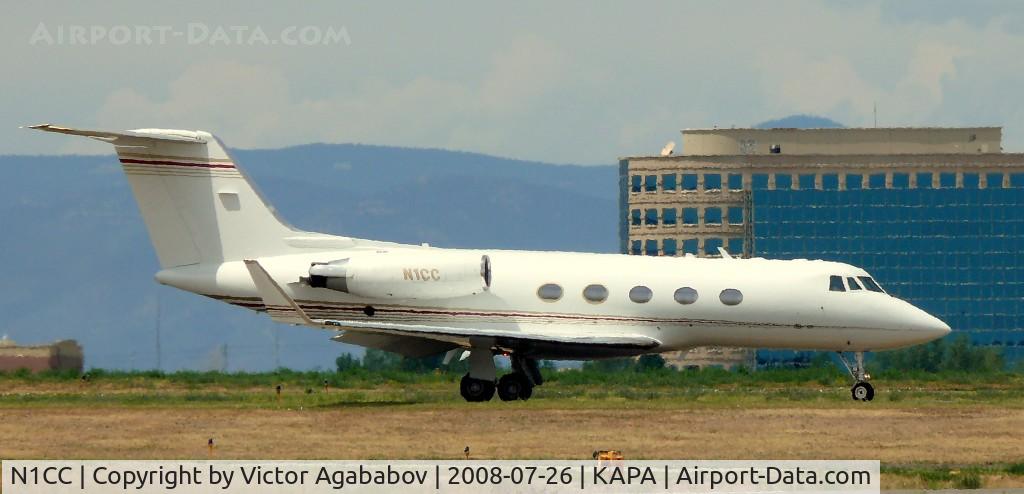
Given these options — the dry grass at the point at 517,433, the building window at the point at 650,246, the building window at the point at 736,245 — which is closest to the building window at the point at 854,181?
the building window at the point at 736,245

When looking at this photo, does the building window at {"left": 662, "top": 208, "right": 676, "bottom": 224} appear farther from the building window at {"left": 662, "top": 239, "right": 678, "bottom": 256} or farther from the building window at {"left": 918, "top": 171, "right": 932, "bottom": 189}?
the building window at {"left": 918, "top": 171, "right": 932, "bottom": 189}

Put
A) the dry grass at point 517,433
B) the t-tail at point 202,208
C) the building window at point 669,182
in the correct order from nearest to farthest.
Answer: the dry grass at point 517,433, the t-tail at point 202,208, the building window at point 669,182

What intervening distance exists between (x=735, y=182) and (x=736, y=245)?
5.16m

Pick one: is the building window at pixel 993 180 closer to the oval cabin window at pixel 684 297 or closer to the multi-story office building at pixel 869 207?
the multi-story office building at pixel 869 207

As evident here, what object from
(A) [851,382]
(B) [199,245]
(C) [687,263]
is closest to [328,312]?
(B) [199,245]

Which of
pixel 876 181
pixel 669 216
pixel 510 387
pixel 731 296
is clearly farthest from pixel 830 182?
pixel 510 387

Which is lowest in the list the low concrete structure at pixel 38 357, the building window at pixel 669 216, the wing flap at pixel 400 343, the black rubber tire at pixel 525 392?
the low concrete structure at pixel 38 357

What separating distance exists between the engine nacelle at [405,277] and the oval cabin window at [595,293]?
80.4 inches

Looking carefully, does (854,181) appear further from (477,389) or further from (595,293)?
(477,389)

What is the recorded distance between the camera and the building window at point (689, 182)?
503 ft

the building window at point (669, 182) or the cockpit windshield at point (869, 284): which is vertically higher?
the building window at point (669, 182)

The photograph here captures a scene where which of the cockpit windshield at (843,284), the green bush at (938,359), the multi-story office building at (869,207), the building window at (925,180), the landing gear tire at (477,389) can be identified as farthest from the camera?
the building window at (925,180)

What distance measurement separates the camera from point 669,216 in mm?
154625

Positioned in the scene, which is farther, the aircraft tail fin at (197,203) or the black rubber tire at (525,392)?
the aircraft tail fin at (197,203)
